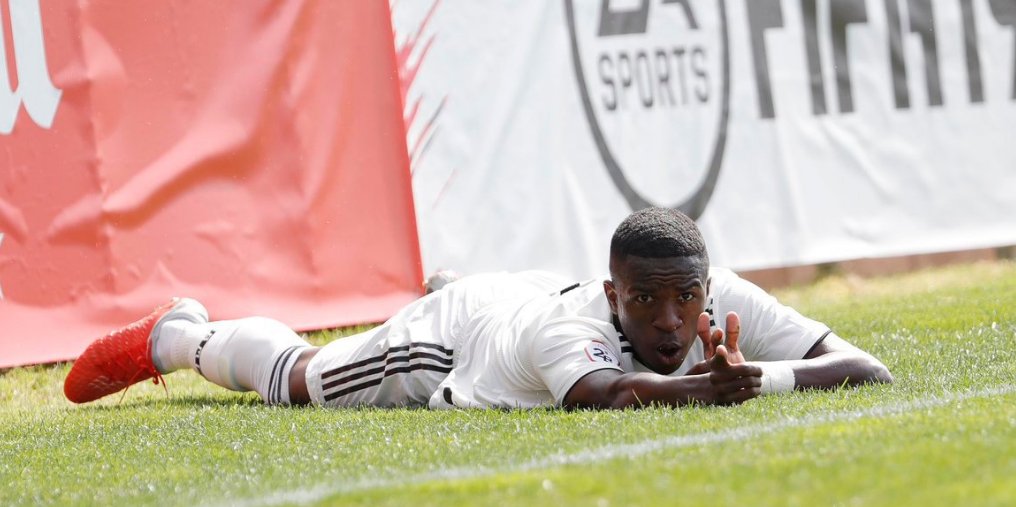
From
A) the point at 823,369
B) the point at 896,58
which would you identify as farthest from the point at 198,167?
the point at 896,58

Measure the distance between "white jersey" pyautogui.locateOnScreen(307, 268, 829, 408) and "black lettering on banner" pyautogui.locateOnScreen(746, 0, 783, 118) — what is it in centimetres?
447

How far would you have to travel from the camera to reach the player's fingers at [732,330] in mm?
4441

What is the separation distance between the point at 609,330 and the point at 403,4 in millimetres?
4272

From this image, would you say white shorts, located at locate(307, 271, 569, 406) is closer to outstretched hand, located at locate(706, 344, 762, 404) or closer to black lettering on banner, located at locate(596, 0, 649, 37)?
outstretched hand, located at locate(706, 344, 762, 404)

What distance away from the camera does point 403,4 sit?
864 cm

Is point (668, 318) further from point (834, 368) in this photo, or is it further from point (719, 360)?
point (834, 368)

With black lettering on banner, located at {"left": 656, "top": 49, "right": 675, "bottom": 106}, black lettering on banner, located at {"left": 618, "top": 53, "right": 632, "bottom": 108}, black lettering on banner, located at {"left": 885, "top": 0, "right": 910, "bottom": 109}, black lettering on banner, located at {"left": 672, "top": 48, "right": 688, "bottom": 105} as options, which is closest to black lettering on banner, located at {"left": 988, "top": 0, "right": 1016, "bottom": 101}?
black lettering on banner, located at {"left": 885, "top": 0, "right": 910, "bottom": 109}

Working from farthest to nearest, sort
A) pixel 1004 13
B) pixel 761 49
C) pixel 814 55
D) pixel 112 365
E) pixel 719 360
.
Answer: pixel 1004 13 → pixel 814 55 → pixel 761 49 → pixel 112 365 → pixel 719 360

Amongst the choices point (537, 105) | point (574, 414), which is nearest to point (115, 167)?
point (537, 105)

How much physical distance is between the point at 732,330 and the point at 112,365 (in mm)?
3032

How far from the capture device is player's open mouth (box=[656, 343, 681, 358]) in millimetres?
4664

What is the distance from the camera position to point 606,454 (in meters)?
3.74

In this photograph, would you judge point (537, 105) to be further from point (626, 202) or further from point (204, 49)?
point (204, 49)

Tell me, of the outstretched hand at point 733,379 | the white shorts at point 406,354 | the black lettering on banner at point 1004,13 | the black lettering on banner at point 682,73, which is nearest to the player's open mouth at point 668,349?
the outstretched hand at point 733,379
